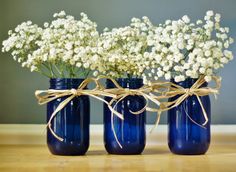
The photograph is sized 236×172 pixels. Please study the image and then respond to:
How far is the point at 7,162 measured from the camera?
1053 mm

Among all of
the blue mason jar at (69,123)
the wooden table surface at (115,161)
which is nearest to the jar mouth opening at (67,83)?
the blue mason jar at (69,123)

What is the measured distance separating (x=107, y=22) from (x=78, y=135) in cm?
44

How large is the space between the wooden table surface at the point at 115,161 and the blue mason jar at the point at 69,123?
25 millimetres

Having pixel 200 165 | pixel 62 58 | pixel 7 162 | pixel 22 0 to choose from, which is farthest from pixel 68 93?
pixel 22 0

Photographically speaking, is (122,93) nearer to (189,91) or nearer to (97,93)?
(97,93)

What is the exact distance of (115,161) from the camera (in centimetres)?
106

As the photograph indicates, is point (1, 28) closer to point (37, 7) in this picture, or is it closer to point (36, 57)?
point (37, 7)

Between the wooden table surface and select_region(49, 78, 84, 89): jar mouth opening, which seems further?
select_region(49, 78, 84, 89): jar mouth opening

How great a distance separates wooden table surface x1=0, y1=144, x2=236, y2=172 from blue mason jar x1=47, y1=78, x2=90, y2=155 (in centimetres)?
2

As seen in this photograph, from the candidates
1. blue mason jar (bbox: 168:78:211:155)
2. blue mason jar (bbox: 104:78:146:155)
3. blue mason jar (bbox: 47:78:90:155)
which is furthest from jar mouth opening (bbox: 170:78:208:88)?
blue mason jar (bbox: 47:78:90:155)

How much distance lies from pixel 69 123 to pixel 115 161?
0.15 meters

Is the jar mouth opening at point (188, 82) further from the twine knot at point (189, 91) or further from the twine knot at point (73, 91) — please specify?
the twine knot at point (73, 91)

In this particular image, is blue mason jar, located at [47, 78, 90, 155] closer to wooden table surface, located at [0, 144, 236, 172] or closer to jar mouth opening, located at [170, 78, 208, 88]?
wooden table surface, located at [0, 144, 236, 172]

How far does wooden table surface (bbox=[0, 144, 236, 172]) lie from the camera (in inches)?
A: 38.4
